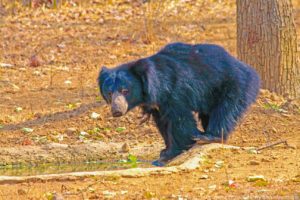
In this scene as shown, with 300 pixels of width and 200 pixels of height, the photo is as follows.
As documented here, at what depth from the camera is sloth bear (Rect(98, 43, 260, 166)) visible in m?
5.43

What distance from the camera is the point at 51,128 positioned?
7031mm

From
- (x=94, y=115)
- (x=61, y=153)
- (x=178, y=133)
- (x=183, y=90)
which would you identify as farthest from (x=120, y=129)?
(x=183, y=90)

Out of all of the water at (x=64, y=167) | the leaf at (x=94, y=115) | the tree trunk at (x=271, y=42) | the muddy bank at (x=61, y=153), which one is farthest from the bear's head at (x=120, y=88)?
the tree trunk at (x=271, y=42)

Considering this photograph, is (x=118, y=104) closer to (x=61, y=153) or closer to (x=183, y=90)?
(x=183, y=90)

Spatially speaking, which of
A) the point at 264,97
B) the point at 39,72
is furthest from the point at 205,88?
the point at 39,72

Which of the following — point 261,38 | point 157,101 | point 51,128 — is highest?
point 261,38

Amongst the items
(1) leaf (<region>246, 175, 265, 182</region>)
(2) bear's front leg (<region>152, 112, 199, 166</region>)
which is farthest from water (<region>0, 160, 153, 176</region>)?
(1) leaf (<region>246, 175, 265, 182</region>)

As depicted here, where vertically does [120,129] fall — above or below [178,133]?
below

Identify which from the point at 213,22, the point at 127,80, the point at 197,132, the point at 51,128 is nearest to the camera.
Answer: the point at 127,80

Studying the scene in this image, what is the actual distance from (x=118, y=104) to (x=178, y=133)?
2.63 ft

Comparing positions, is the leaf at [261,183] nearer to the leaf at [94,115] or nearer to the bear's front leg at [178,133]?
the bear's front leg at [178,133]

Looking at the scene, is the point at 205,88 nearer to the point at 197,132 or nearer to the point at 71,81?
the point at 197,132

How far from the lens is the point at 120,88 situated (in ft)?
17.6

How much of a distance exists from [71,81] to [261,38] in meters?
→ 3.69
